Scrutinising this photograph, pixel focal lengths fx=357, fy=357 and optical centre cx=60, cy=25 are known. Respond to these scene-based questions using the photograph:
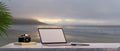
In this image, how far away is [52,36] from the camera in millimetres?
4141

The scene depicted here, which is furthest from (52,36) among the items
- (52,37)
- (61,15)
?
(61,15)

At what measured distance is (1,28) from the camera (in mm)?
4391

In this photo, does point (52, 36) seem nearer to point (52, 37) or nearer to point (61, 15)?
point (52, 37)

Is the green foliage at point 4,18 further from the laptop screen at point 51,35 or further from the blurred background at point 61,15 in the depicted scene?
the laptop screen at point 51,35

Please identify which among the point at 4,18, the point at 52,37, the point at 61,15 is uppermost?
the point at 61,15

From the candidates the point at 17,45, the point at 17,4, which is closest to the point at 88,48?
the point at 17,45

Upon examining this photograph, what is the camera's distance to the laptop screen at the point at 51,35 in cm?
409

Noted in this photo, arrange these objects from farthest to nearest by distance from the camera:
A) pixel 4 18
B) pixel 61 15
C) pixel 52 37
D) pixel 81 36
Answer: pixel 81 36 → pixel 61 15 → pixel 4 18 → pixel 52 37

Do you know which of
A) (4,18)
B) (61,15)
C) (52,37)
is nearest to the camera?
(52,37)

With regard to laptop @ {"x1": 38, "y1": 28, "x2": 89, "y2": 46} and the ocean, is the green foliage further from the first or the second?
the ocean

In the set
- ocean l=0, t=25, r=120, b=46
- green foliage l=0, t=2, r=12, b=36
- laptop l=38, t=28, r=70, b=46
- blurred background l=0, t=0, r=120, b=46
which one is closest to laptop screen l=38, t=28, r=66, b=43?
laptop l=38, t=28, r=70, b=46

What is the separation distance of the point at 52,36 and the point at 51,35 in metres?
0.02

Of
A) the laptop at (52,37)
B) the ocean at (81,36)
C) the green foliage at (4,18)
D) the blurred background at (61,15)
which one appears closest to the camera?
the laptop at (52,37)

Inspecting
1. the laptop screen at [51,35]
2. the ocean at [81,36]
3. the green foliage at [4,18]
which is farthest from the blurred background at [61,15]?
the laptop screen at [51,35]
